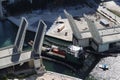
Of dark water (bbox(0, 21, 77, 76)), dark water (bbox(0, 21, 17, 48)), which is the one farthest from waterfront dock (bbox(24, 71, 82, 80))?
dark water (bbox(0, 21, 17, 48))

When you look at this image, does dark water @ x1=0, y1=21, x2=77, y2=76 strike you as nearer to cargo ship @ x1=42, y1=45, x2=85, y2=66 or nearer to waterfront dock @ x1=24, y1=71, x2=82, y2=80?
cargo ship @ x1=42, y1=45, x2=85, y2=66

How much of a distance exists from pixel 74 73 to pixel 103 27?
16.0 m

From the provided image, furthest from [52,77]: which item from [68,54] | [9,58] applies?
[9,58]

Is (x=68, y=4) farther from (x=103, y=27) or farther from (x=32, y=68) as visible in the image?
(x=32, y=68)

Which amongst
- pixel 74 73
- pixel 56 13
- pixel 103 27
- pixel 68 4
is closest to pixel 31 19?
pixel 56 13

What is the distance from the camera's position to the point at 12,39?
65562 millimetres

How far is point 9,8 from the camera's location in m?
75.9

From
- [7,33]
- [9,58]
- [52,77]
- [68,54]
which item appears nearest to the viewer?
[52,77]

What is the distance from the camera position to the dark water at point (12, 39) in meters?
56.0

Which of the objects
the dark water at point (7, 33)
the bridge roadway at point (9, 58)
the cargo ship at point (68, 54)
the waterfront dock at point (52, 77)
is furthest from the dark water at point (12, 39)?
the bridge roadway at point (9, 58)

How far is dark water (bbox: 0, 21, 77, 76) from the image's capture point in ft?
184

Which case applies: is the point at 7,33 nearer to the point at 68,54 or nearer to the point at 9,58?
the point at 9,58

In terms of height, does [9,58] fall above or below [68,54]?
above

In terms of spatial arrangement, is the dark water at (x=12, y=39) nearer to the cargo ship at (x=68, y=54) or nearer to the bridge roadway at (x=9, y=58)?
the cargo ship at (x=68, y=54)
